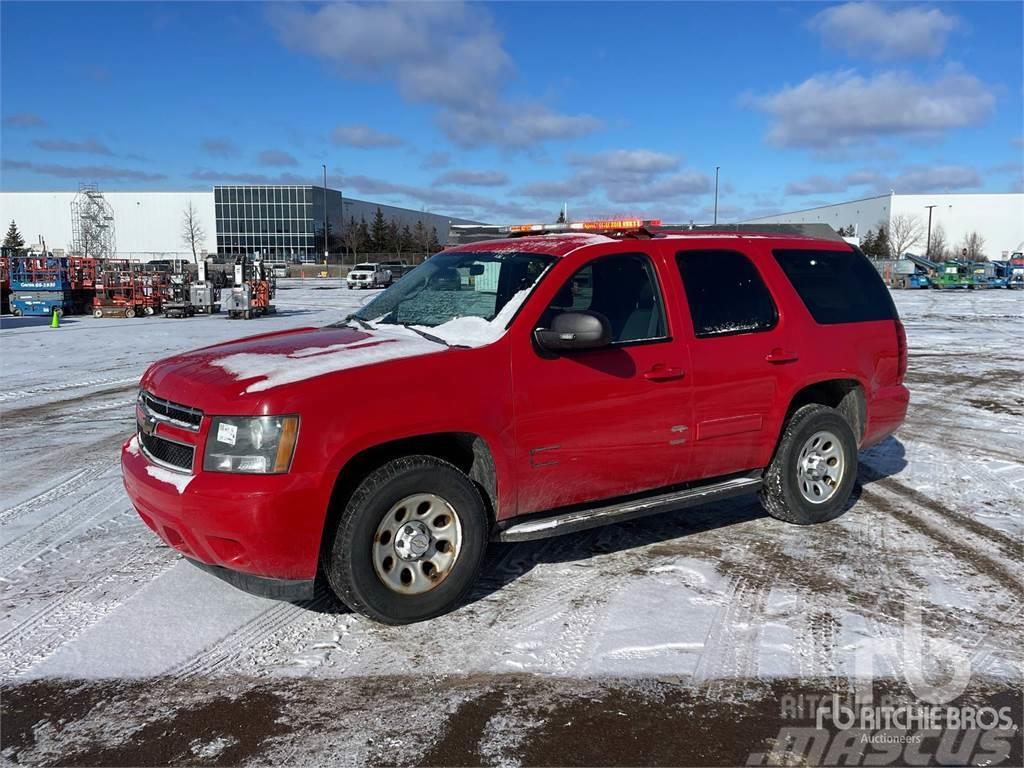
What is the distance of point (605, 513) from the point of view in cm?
444

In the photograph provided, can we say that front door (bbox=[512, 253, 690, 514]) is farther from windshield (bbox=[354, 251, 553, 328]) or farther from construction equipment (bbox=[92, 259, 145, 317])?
construction equipment (bbox=[92, 259, 145, 317])

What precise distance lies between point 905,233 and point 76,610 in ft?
318

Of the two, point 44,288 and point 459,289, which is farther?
point 44,288

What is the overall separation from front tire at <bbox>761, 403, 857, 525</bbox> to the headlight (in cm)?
324

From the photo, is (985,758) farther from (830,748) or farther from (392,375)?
(392,375)

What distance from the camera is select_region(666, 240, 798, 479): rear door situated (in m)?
4.80

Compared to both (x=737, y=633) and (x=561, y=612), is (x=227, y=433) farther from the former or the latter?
(x=737, y=633)

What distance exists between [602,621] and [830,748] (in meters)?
1.24

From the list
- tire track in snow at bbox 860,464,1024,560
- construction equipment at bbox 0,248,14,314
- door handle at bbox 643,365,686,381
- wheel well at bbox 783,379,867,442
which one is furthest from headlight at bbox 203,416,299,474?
construction equipment at bbox 0,248,14,314

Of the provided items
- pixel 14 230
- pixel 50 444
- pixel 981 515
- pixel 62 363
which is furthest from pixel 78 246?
pixel 981 515

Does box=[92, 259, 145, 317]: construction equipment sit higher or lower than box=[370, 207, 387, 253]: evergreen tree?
lower

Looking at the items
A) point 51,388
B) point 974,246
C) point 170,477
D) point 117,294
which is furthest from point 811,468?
point 974,246

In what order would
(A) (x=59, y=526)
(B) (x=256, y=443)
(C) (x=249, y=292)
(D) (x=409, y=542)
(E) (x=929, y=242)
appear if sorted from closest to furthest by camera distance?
(B) (x=256, y=443) → (D) (x=409, y=542) → (A) (x=59, y=526) → (C) (x=249, y=292) → (E) (x=929, y=242)

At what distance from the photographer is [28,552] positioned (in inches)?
191
